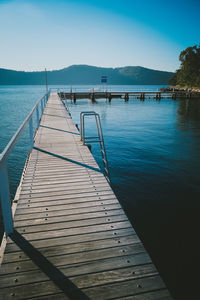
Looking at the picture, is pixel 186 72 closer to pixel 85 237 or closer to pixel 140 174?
pixel 140 174

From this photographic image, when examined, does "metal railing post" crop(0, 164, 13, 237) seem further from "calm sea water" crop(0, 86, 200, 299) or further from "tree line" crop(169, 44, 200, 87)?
"tree line" crop(169, 44, 200, 87)

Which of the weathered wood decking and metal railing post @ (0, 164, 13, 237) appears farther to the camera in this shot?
metal railing post @ (0, 164, 13, 237)

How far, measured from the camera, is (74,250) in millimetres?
2488

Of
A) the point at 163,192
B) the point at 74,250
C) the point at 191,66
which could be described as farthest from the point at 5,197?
the point at 191,66

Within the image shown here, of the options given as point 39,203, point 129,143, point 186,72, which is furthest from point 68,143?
point 186,72

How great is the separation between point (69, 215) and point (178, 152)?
378 inches

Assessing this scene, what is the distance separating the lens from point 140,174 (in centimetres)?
836

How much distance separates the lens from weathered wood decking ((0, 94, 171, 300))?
2.00m

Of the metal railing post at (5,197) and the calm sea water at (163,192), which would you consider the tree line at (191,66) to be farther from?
the metal railing post at (5,197)

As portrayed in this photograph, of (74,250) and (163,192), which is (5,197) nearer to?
(74,250)

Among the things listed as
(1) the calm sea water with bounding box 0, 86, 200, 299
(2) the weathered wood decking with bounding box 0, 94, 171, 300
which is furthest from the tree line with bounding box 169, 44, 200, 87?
(2) the weathered wood decking with bounding box 0, 94, 171, 300

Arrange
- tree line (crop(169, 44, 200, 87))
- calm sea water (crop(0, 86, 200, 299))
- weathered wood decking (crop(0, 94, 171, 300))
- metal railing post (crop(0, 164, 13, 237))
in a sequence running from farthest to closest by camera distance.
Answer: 1. tree line (crop(169, 44, 200, 87))
2. calm sea water (crop(0, 86, 200, 299))
3. metal railing post (crop(0, 164, 13, 237))
4. weathered wood decking (crop(0, 94, 171, 300))

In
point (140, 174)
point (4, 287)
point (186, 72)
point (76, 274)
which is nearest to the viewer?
point (4, 287)

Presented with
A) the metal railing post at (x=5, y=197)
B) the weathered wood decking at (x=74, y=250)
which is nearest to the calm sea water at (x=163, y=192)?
the weathered wood decking at (x=74, y=250)
